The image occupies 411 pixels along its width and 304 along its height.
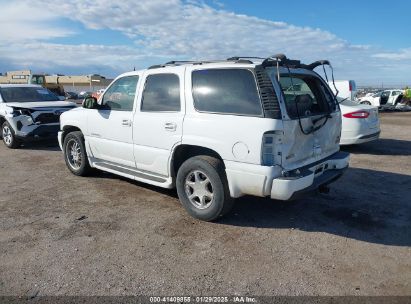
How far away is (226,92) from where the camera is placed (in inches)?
180

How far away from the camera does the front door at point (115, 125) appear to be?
574 centimetres

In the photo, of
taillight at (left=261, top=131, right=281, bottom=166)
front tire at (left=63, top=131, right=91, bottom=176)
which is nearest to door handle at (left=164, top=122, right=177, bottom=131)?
taillight at (left=261, top=131, right=281, bottom=166)

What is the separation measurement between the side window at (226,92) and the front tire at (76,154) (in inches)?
111

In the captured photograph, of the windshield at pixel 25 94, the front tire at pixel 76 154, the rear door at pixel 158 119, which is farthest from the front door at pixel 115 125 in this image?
the windshield at pixel 25 94

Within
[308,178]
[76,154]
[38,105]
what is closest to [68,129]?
[76,154]

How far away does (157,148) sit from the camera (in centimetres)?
527

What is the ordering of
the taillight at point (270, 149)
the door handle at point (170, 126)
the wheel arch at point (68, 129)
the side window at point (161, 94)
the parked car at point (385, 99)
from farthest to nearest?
the parked car at point (385, 99) → the wheel arch at point (68, 129) → the side window at point (161, 94) → the door handle at point (170, 126) → the taillight at point (270, 149)

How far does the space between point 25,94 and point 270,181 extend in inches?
364

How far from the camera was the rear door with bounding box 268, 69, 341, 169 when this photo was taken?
432cm

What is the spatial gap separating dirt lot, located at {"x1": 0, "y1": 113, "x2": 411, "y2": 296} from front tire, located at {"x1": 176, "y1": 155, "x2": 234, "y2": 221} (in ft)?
0.62

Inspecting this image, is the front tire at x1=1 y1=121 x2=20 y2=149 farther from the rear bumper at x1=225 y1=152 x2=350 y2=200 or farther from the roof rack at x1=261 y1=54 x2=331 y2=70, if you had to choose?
the roof rack at x1=261 y1=54 x2=331 y2=70

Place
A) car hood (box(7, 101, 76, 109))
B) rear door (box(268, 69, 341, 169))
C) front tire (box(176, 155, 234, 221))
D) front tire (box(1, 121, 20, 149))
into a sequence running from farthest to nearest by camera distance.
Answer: front tire (box(1, 121, 20, 149))
car hood (box(7, 101, 76, 109))
front tire (box(176, 155, 234, 221))
rear door (box(268, 69, 341, 169))

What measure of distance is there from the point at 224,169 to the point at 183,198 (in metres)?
0.79

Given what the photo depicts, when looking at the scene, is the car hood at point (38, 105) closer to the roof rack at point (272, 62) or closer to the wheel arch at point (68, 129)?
the wheel arch at point (68, 129)
